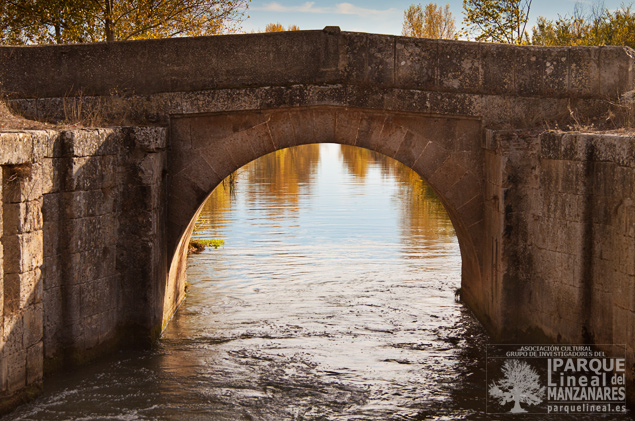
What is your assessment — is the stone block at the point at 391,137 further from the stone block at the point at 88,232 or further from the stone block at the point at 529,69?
the stone block at the point at 88,232

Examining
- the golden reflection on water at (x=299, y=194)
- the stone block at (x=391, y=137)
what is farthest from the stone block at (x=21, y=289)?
the golden reflection on water at (x=299, y=194)

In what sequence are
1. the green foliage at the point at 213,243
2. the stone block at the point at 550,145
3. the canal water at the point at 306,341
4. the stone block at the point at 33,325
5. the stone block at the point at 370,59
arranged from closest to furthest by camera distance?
1. the stone block at the point at 33,325
2. the canal water at the point at 306,341
3. the stone block at the point at 550,145
4. the stone block at the point at 370,59
5. the green foliage at the point at 213,243

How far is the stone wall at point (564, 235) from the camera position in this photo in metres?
6.75

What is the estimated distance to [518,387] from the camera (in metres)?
7.41

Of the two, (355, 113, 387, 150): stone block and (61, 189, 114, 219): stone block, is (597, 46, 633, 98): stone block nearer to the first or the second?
(355, 113, 387, 150): stone block

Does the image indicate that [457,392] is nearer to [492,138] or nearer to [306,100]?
[492,138]

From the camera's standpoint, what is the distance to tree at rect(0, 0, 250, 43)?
14586 millimetres

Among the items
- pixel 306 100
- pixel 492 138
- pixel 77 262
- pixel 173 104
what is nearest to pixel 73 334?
pixel 77 262

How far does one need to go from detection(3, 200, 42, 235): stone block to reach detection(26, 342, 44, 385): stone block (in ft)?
3.58

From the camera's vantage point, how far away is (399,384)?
7527mm

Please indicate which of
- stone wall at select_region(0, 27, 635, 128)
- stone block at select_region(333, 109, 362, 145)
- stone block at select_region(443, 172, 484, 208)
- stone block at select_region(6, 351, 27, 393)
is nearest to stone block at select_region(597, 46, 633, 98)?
stone wall at select_region(0, 27, 635, 128)

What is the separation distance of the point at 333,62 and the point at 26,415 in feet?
16.2

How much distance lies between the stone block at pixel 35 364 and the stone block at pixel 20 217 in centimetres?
109

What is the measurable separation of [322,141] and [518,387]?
11.5 feet
